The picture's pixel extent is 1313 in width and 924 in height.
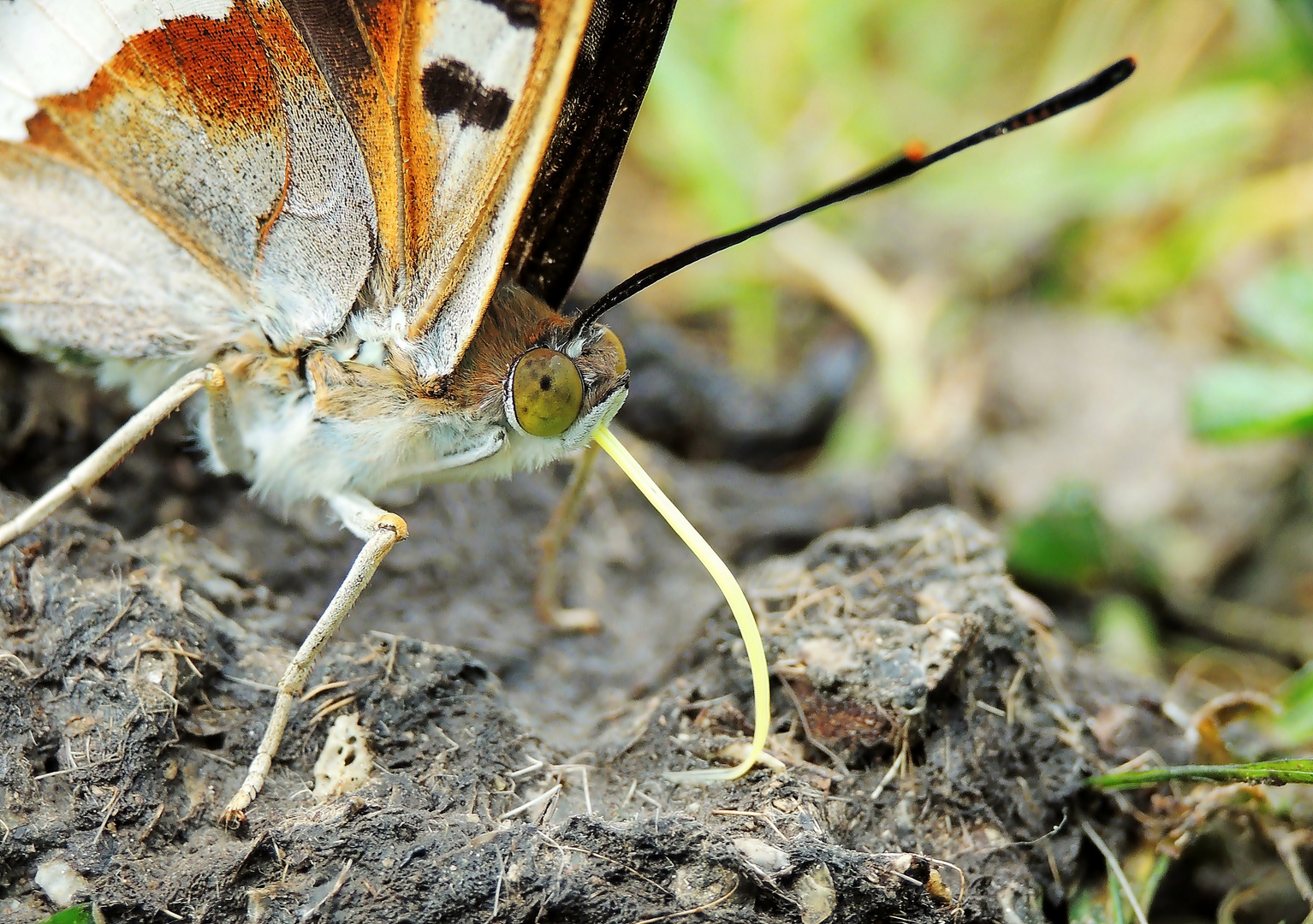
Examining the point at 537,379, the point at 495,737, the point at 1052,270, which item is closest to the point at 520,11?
the point at 537,379

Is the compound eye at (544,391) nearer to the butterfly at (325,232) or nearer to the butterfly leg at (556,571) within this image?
the butterfly at (325,232)

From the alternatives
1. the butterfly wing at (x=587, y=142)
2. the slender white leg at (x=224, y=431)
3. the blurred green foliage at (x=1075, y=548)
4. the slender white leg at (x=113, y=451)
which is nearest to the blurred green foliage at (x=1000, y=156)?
the blurred green foliage at (x=1075, y=548)

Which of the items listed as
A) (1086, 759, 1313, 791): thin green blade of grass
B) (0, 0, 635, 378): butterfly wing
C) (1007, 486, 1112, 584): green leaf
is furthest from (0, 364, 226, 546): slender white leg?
(1007, 486, 1112, 584): green leaf

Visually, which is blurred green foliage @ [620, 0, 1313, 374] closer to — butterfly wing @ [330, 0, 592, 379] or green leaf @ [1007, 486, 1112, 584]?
green leaf @ [1007, 486, 1112, 584]

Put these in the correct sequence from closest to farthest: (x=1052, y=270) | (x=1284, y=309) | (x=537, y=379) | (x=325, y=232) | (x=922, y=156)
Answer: (x=922, y=156)
(x=537, y=379)
(x=325, y=232)
(x=1284, y=309)
(x=1052, y=270)

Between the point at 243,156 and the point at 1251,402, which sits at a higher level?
the point at 1251,402

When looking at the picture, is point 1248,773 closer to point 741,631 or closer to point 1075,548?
point 741,631

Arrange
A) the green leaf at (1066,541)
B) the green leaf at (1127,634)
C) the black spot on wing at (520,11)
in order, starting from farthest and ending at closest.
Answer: the green leaf at (1066,541), the green leaf at (1127,634), the black spot on wing at (520,11)
